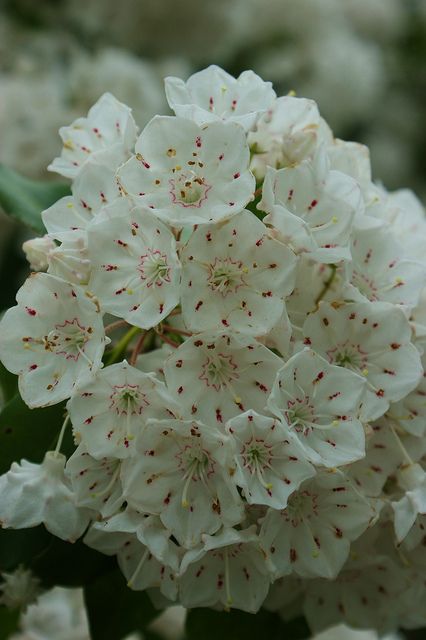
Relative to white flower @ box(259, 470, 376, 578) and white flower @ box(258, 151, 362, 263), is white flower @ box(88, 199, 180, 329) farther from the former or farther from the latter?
white flower @ box(259, 470, 376, 578)

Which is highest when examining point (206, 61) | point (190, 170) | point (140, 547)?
point (190, 170)

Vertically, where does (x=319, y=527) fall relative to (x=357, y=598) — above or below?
above

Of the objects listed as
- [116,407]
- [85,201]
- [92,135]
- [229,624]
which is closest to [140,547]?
[116,407]

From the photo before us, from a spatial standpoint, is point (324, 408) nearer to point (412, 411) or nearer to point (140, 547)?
point (412, 411)

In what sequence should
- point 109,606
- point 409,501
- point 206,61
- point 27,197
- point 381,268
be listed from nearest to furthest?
point 409,501 → point 381,268 → point 109,606 → point 27,197 → point 206,61

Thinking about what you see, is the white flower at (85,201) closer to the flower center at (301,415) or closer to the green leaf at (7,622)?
the flower center at (301,415)

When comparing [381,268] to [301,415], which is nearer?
[301,415]

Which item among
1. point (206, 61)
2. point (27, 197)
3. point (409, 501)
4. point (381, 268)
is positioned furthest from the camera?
point (206, 61)

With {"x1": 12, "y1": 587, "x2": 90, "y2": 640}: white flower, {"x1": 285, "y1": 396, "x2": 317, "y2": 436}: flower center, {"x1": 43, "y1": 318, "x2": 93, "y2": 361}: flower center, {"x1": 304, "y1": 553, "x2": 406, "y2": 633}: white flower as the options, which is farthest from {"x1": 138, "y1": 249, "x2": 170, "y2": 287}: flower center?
{"x1": 12, "y1": 587, "x2": 90, "y2": 640}: white flower

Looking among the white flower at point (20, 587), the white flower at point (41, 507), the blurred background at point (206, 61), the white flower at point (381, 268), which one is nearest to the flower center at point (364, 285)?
the white flower at point (381, 268)
